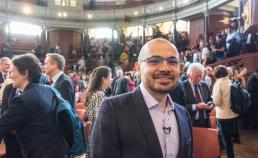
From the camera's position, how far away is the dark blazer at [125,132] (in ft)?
5.26

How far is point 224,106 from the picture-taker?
5051 millimetres

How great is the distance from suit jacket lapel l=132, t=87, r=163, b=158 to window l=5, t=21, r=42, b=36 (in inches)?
824

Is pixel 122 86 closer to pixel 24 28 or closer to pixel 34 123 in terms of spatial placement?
pixel 34 123

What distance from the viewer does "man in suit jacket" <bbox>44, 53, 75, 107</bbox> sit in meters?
3.88

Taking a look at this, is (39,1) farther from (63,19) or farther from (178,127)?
(178,127)

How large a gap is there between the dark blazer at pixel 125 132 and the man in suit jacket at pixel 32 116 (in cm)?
96

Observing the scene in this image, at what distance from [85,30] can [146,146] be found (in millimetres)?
23485

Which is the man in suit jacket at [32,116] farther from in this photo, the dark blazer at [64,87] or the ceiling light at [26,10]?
the ceiling light at [26,10]

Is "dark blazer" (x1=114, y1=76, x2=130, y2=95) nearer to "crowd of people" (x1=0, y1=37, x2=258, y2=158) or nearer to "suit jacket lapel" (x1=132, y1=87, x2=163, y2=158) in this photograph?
"crowd of people" (x1=0, y1=37, x2=258, y2=158)

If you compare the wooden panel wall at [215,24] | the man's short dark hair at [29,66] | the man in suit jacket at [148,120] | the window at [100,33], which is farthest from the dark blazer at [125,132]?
the window at [100,33]

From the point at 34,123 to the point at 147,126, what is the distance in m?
1.16

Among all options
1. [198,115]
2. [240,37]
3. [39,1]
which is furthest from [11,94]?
[39,1]

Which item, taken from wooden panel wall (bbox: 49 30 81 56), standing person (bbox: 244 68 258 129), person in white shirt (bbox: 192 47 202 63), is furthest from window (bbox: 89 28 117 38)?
standing person (bbox: 244 68 258 129)

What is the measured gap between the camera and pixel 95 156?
5.34ft
